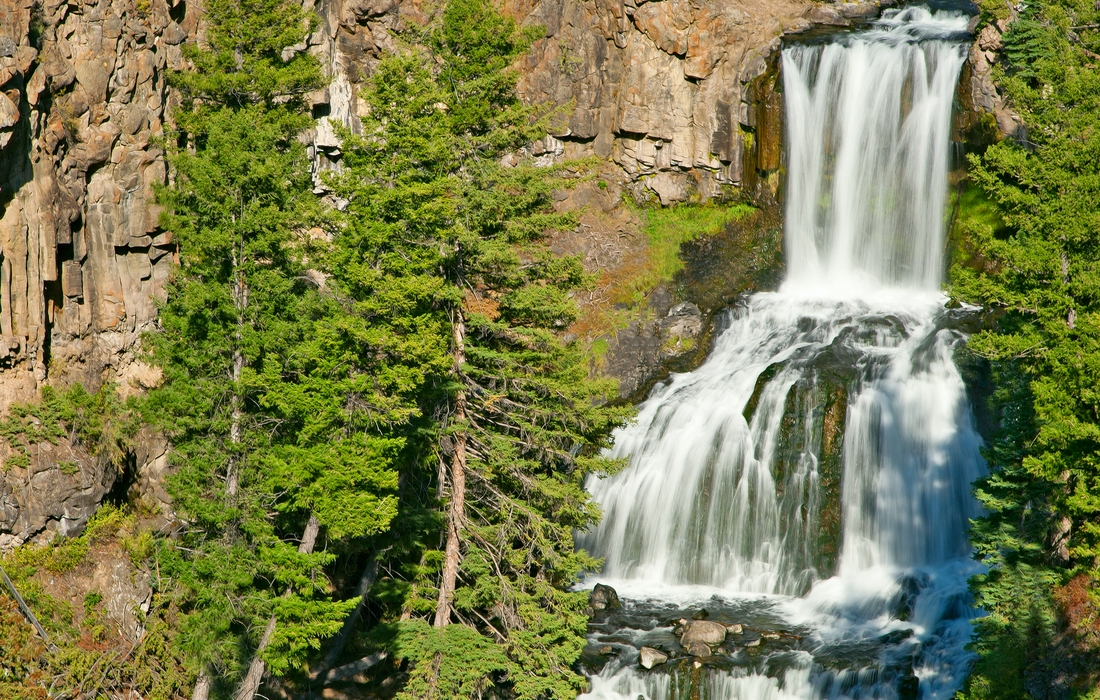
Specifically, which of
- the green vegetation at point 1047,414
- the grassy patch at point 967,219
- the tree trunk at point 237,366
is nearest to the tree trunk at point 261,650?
the tree trunk at point 237,366

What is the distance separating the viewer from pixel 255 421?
20.9m

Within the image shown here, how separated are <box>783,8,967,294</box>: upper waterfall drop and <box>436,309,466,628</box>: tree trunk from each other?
712 inches


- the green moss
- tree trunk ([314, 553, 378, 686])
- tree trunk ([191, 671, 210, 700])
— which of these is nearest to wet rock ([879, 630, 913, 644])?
tree trunk ([314, 553, 378, 686])

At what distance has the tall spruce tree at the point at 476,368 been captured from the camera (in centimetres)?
1902

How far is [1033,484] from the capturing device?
20812 millimetres

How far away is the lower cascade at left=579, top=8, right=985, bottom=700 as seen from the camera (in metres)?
23.0

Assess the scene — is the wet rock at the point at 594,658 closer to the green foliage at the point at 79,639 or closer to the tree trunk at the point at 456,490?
the tree trunk at the point at 456,490

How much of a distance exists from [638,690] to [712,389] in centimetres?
1026

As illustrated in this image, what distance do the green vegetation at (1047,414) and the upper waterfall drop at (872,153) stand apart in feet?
41.8

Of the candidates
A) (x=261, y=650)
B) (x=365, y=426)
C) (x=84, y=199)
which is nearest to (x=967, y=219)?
(x=365, y=426)

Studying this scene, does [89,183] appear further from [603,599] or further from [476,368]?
[603,599]

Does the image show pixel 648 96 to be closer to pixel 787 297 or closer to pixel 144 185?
pixel 787 297

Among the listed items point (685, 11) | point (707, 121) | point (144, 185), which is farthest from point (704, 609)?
point (685, 11)

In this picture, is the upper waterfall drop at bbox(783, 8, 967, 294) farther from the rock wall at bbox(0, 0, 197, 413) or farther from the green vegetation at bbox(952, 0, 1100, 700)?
the rock wall at bbox(0, 0, 197, 413)
